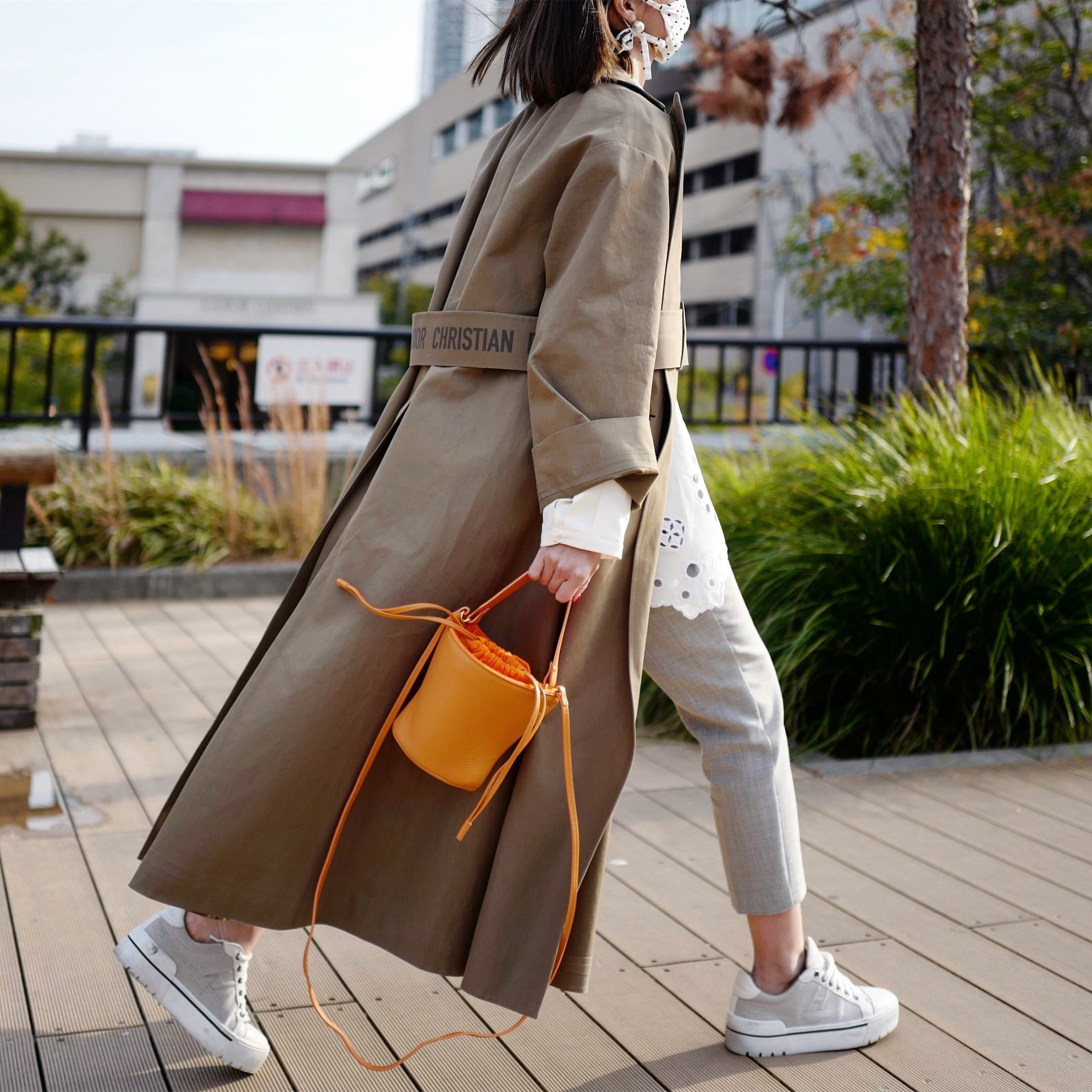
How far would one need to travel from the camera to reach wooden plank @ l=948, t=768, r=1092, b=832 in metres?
3.10

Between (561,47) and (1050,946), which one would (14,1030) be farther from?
(1050,946)

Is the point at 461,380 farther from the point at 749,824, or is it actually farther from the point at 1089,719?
the point at 1089,719

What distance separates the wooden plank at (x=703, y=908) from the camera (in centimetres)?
238

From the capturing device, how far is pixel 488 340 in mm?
1674

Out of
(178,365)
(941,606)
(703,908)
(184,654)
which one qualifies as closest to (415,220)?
(178,365)

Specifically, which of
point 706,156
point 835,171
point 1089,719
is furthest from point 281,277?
point 1089,719

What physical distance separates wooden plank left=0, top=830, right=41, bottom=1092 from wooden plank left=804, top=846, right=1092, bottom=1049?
153 centimetres

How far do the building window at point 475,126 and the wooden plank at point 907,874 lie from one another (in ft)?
204

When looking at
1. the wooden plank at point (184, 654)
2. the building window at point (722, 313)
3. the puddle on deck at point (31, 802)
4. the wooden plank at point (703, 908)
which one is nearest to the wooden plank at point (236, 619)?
the wooden plank at point (184, 654)

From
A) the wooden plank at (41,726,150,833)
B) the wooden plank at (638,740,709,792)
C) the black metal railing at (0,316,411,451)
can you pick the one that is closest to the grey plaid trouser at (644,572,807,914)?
the wooden plank at (638,740,709,792)

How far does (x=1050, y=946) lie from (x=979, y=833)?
2.14ft

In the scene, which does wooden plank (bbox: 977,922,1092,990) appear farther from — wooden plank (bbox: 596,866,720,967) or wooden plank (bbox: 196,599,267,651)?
wooden plank (bbox: 196,599,267,651)

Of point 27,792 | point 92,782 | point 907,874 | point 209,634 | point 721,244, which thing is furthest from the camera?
point 721,244

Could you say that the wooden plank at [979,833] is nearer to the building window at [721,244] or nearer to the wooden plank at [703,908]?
the wooden plank at [703,908]
